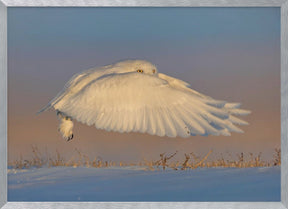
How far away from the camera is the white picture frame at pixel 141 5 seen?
3.96 m

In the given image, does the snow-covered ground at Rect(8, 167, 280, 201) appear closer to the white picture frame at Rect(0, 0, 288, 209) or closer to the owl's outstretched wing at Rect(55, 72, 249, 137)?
the white picture frame at Rect(0, 0, 288, 209)

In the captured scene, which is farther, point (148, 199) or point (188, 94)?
point (188, 94)

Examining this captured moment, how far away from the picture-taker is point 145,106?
167 inches

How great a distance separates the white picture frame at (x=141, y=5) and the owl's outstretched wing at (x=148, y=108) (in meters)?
0.46

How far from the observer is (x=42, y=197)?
4066mm

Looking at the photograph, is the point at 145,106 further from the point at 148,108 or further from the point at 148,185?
the point at 148,185

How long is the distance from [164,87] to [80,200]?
1.11 metres

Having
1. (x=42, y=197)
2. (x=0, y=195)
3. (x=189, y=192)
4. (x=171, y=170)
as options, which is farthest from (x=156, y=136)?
(x=0, y=195)

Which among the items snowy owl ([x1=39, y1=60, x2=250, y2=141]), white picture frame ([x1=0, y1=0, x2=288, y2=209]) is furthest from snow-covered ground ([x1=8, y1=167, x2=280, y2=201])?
snowy owl ([x1=39, y1=60, x2=250, y2=141])

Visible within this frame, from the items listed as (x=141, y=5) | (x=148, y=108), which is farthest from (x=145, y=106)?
(x=141, y=5)

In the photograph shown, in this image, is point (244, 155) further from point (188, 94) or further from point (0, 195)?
point (0, 195)

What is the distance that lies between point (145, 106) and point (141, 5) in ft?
2.59

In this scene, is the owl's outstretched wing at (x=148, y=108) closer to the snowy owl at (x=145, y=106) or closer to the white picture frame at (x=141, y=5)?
the snowy owl at (x=145, y=106)
